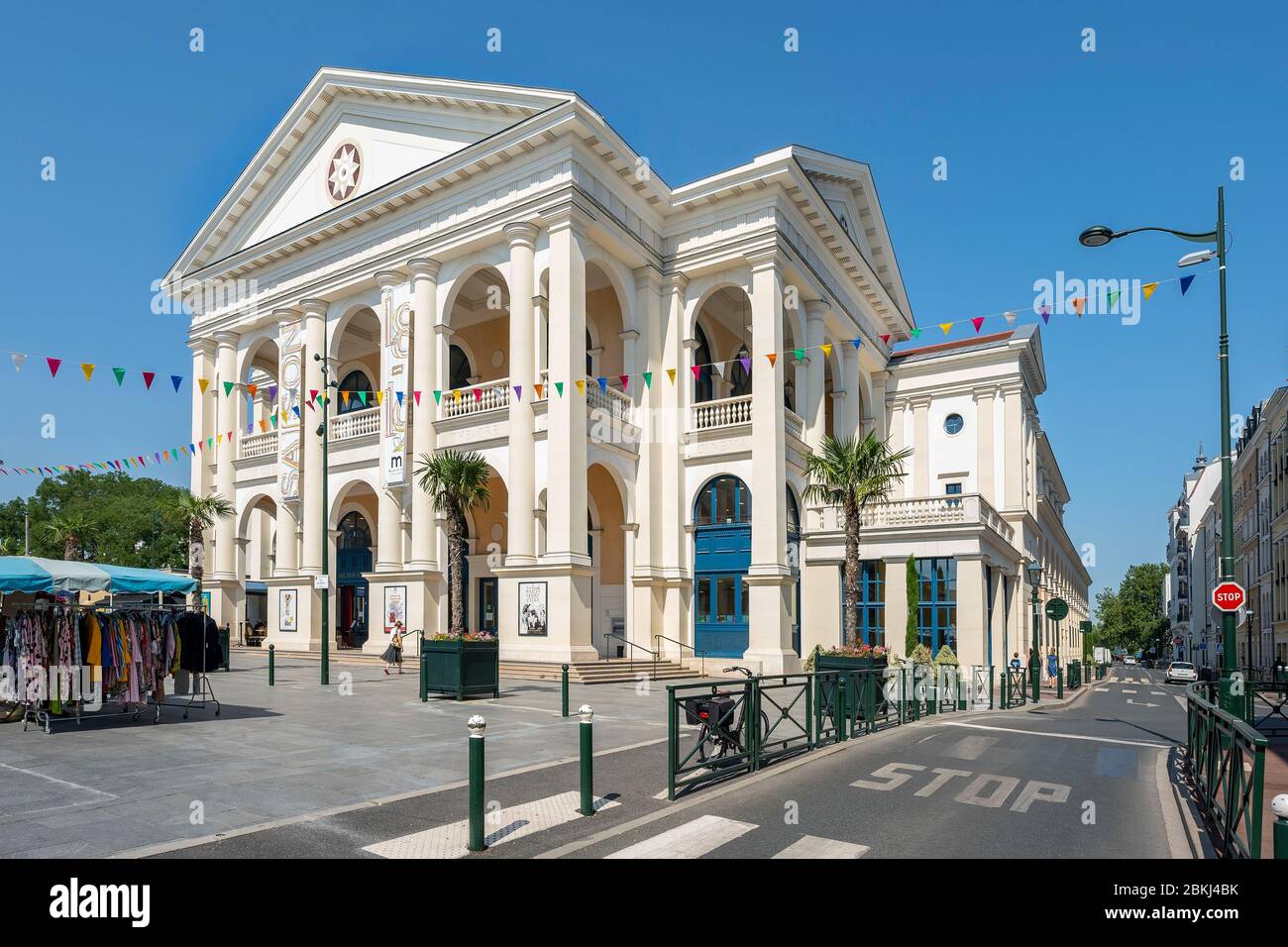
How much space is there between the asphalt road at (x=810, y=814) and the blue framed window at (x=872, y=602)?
A: 52.0 feet

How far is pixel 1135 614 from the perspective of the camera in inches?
4454

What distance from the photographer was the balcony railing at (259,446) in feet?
119

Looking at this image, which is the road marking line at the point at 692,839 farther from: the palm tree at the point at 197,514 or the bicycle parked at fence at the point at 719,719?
the palm tree at the point at 197,514

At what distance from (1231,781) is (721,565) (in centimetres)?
2181

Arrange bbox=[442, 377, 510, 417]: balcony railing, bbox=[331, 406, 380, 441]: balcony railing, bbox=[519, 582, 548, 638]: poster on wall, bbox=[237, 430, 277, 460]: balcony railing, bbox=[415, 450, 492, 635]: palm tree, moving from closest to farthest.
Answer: bbox=[415, 450, 492, 635]: palm tree
bbox=[519, 582, 548, 638]: poster on wall
bbox=[442, 377, 510, 417]: balcony railing
bbox=[331, 406, 380, 441]: balcony railing
bbox=[237, 430, 277, 460]: balcony railing

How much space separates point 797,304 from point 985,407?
45.7 feet

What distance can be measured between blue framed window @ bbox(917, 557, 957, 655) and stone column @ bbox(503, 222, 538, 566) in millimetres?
11868

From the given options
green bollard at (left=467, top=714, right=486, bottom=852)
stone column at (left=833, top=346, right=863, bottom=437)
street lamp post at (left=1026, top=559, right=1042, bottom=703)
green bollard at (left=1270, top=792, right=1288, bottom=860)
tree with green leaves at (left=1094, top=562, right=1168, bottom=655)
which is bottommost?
tree with green leaves at (left=1094, top=562, right=1168, bottom=655)

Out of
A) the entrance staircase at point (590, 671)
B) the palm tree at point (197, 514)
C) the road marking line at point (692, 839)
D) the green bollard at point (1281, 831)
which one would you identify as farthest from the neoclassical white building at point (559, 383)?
the green bollard at point (1281, 831)

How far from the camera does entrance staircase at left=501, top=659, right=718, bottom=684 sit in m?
23.7

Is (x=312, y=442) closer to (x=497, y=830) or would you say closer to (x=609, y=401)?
(x=609, y=401)

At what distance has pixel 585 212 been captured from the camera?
26500 mm

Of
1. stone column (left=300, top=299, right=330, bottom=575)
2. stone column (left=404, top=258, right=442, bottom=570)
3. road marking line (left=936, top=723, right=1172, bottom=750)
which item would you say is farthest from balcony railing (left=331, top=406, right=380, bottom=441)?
road marking line (left=936, top=723, right=1172, bottom=750)

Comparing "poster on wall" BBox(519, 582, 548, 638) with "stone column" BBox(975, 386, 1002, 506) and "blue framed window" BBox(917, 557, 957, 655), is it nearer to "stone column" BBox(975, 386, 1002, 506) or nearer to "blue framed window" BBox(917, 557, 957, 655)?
"blue framed window" BBox(917, 557, 957, 655)
